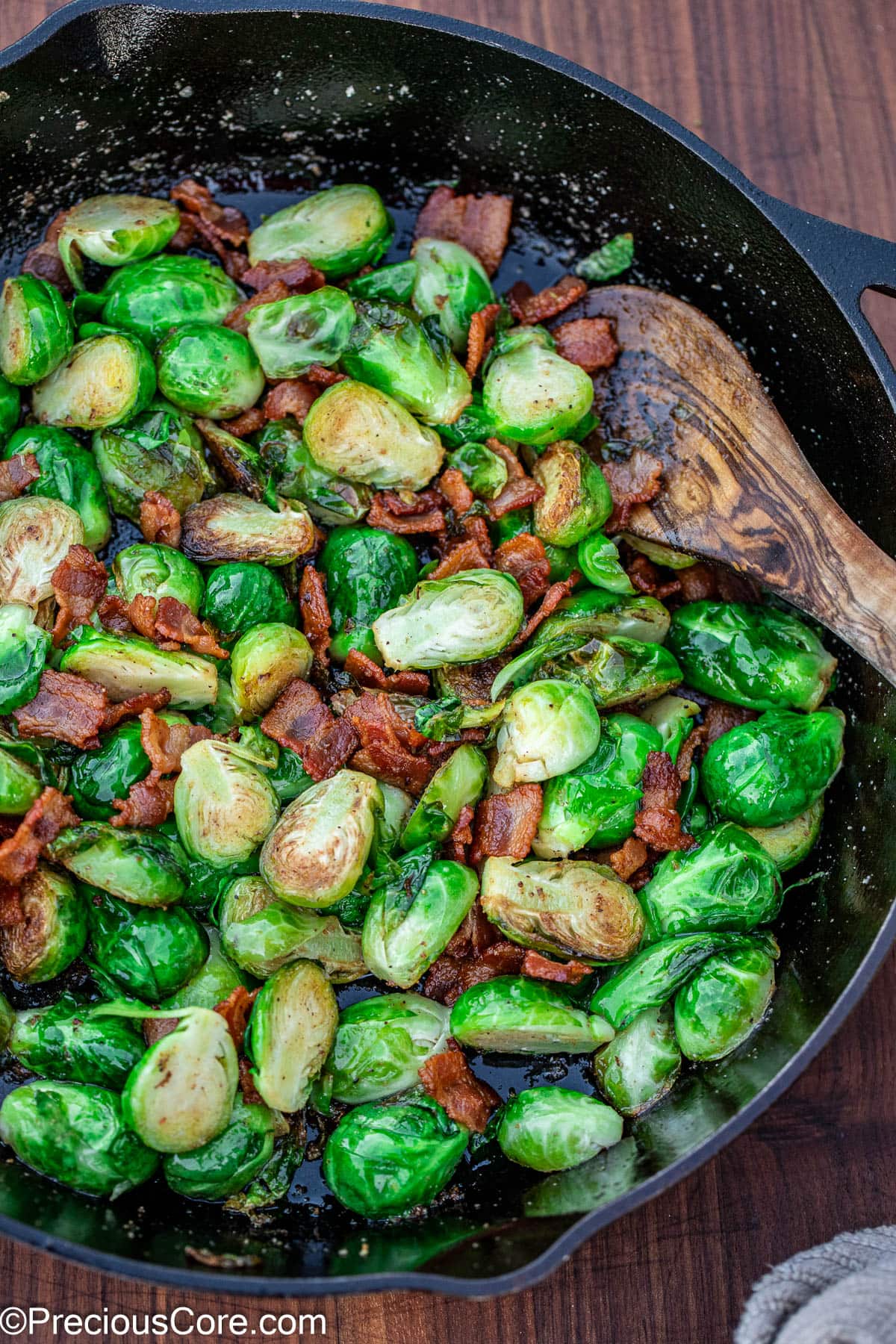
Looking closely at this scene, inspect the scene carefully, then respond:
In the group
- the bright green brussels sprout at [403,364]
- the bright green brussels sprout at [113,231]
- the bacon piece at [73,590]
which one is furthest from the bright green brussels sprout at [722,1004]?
the bright green brussels sprout at [113,231]

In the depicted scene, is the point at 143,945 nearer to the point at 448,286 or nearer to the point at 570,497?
the point at 570,497

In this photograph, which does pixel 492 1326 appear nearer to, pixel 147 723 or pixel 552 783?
pixel 552 783

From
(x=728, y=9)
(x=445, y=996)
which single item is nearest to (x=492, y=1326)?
(x=445, y=996)

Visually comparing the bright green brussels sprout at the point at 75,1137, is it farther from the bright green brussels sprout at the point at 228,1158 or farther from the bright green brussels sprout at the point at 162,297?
the bright green brussels sprout at the point at 162,297

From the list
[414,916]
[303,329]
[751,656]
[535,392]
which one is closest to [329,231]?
[303,329]

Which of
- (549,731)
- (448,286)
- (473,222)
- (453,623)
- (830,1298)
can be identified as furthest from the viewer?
(473,222)

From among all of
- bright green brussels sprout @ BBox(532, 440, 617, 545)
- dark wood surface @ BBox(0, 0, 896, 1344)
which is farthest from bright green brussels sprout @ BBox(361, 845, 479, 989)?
bright green brussels sprout @ BBox(532, 440, 617, 545)
